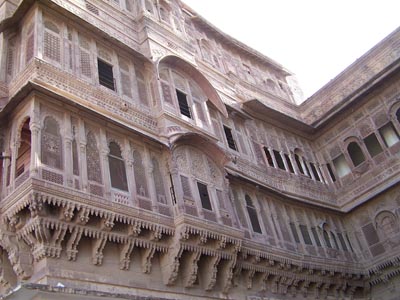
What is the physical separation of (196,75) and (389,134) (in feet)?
26.6

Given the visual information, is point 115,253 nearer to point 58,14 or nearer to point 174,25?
point 58,14

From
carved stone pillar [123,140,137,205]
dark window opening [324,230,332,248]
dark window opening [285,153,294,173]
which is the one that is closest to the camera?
carved stone pillar [123,140,137,205]

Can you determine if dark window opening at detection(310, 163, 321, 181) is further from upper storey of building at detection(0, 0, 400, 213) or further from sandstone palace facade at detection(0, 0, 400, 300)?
sandstone palace facade at detection(0, 0, 400, 300)

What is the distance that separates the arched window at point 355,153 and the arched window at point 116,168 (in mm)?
11049

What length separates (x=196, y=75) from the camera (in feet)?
45.2

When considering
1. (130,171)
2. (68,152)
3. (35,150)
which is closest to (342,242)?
(130,171)

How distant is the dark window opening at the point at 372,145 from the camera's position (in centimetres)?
1687

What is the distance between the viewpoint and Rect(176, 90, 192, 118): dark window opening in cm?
1260

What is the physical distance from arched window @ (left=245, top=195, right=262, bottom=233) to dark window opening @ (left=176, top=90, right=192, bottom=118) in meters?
3.13

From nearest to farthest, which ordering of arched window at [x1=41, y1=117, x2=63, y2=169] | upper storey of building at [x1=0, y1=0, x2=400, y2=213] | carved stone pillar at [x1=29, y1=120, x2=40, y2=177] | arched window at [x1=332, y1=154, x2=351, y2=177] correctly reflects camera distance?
carved stone pillar at [x1=29, y1=120, x2=40, y2=177] → arched window at [x1=41, y1=117, x2=63, y2=169] → upper storey of building at [x1=0, y1=0, x2=400, y2=213] → arched window at [x1=332, y1=154, x2=351, y2=177]

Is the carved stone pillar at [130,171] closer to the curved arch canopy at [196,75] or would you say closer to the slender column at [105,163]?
the slender column at [105,163]

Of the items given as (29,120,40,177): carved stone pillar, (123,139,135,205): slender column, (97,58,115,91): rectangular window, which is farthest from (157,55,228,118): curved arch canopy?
(29,120,40,177): carved stone pillar

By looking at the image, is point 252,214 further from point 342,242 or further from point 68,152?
point 68,152

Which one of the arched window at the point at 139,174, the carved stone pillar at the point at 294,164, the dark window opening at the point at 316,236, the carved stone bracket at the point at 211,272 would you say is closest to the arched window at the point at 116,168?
the arched window at the point at 139,174
